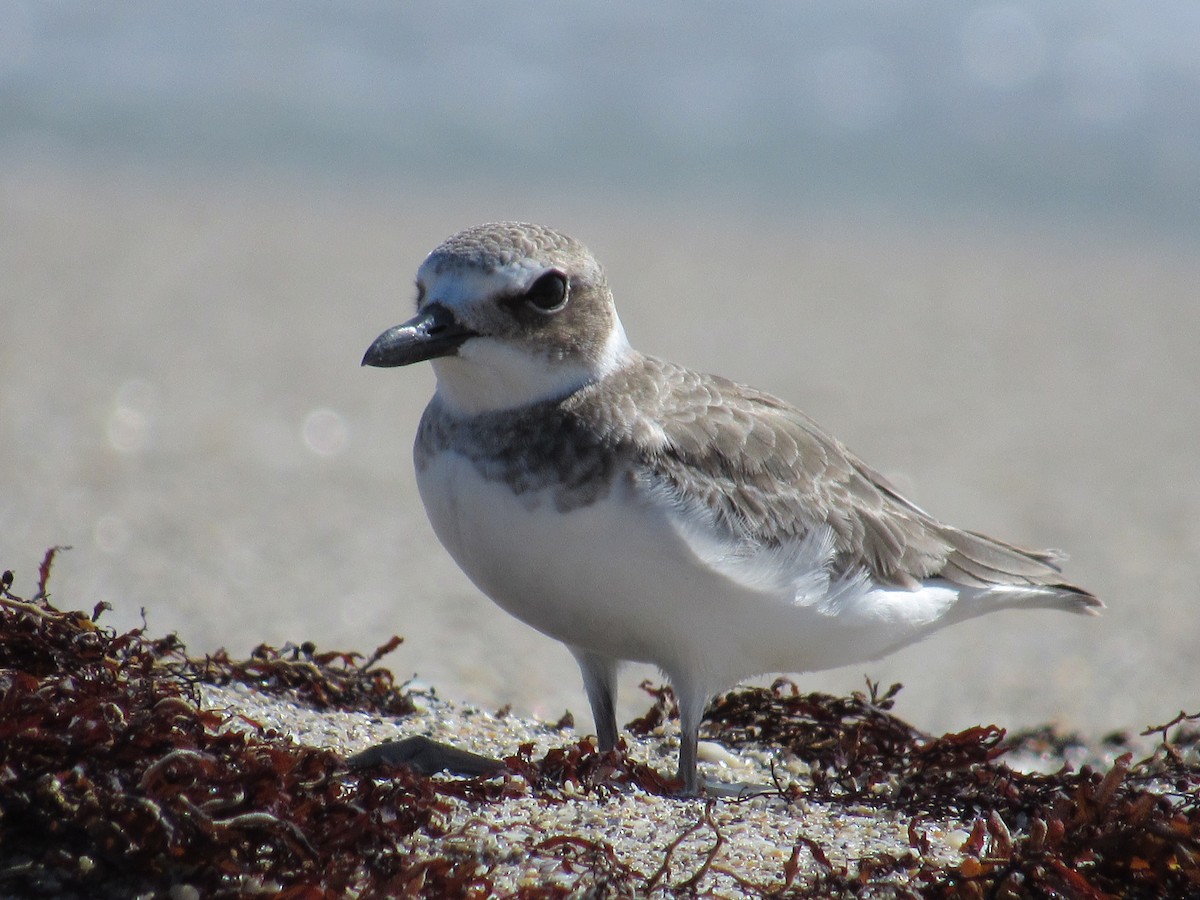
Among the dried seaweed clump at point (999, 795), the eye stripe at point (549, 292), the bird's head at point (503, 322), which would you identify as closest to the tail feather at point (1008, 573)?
the dried seaweed clump at point (999, 795)

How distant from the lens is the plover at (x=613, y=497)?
12.3 ft

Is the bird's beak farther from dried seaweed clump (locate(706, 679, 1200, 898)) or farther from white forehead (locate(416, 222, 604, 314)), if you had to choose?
dried seaweed clump (locate(706, 679, 1200, 898))

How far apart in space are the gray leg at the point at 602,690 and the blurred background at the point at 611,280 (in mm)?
1444

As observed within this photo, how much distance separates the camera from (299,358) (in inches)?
420

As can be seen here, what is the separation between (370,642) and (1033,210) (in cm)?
1453

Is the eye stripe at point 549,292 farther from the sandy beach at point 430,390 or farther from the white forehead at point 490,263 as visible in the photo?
the sandy beach at point 430,390

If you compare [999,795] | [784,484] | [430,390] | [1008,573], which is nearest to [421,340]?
[784,484]

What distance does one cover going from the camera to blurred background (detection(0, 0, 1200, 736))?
281 inches

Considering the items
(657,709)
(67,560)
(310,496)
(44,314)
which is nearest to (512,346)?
(657,709)

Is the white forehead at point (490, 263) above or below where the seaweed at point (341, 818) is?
above

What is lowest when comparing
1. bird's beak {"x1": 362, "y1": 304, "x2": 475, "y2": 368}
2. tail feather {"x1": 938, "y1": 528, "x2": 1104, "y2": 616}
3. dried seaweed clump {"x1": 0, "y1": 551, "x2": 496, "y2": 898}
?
dried seaweed clump {"x1": 0, "y1": 551, "x2": 496, "y2": 898}

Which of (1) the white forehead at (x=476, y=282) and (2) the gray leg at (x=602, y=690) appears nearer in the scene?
(1) the white forehead at (x=476, y=282)

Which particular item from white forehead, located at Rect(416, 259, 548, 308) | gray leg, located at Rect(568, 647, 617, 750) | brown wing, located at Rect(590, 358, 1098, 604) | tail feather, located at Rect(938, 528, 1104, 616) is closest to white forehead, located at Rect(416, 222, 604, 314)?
white forehead, located at Rect(416, 259, 548, 308)

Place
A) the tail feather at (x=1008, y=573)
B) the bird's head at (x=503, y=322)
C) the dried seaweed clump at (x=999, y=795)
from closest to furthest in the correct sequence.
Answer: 1. the dried seaweed clump at (x=999, y=795)
2. the bird's head at (x=503, y=322)
3. the tail feather at (x=1008, y=573)
